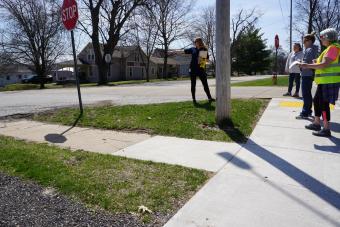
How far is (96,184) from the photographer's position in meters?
4.07

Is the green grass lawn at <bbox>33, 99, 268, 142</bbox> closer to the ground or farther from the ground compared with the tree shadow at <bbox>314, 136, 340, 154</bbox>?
farther from the ground

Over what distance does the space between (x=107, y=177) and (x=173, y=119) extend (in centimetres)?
353

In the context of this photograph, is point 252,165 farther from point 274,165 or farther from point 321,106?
point 321,106

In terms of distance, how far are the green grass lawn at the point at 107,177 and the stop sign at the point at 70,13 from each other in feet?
11.8

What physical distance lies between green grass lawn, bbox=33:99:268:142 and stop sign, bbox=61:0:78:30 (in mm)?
2105

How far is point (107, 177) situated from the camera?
14.1 ft

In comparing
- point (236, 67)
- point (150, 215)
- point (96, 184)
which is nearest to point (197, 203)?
point (150, 215)

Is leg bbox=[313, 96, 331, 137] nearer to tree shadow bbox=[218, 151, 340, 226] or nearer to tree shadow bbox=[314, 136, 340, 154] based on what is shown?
tree shadow bbox=[314, 136, 340, 154]

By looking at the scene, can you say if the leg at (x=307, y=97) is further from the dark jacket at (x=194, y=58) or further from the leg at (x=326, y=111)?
the dark jacket at (x=194, y=58)

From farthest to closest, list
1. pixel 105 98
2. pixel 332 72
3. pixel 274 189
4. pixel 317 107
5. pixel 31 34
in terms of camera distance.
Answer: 1. pixel 31 34
2. pixel 105 98
3. pixel 317 107
4. pixel 332 72
5. pixel 274 189

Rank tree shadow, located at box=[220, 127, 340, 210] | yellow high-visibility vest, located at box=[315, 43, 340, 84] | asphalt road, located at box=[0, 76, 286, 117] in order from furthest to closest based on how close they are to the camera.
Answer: asphalt road, located at box=[0, 76, 286, 117] → yellow high-visibility vest, located at box=[315, 43, 340, 84] → tree shadow, located at box=[220, 127, 340, 210]

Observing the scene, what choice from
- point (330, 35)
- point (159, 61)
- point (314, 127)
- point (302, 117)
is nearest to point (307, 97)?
point (302, 117)

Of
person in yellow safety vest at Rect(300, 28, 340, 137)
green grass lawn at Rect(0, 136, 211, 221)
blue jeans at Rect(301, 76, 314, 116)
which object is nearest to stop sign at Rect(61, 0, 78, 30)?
green grass lawn at Rect(0, 136, 211, 221)

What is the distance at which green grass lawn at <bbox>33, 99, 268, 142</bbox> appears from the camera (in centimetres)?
664
